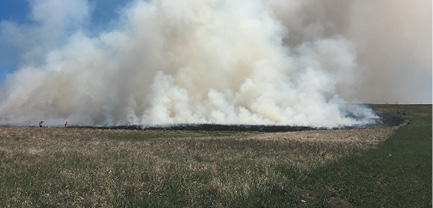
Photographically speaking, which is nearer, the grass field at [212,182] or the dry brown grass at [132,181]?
the dry brown grass at [132,181]

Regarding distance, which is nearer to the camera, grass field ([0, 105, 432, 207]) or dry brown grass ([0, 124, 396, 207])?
dry brown grass ([0, 124, 396, 207])

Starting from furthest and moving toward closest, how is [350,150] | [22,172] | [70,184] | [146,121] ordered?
1. [146,121]
2. [350,150]
3. [22,172]
4. [70,184]

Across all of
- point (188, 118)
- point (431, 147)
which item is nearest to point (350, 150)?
point (431, 147)

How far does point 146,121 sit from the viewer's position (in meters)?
92.6

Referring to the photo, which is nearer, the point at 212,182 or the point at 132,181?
the point at 212,182

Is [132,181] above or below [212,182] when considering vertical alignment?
below

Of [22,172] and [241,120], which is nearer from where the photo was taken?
[22,172]

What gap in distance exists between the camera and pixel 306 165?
22.5 meters

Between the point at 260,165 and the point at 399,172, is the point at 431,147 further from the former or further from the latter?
the point at 260,165

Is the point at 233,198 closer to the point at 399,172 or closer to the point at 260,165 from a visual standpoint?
the point at 260,165

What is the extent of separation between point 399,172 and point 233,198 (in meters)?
14.7

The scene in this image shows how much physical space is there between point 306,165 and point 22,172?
2098 centimetres

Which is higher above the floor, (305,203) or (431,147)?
(431,147)

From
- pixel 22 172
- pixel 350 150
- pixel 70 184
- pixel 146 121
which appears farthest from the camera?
pixel 146 121
